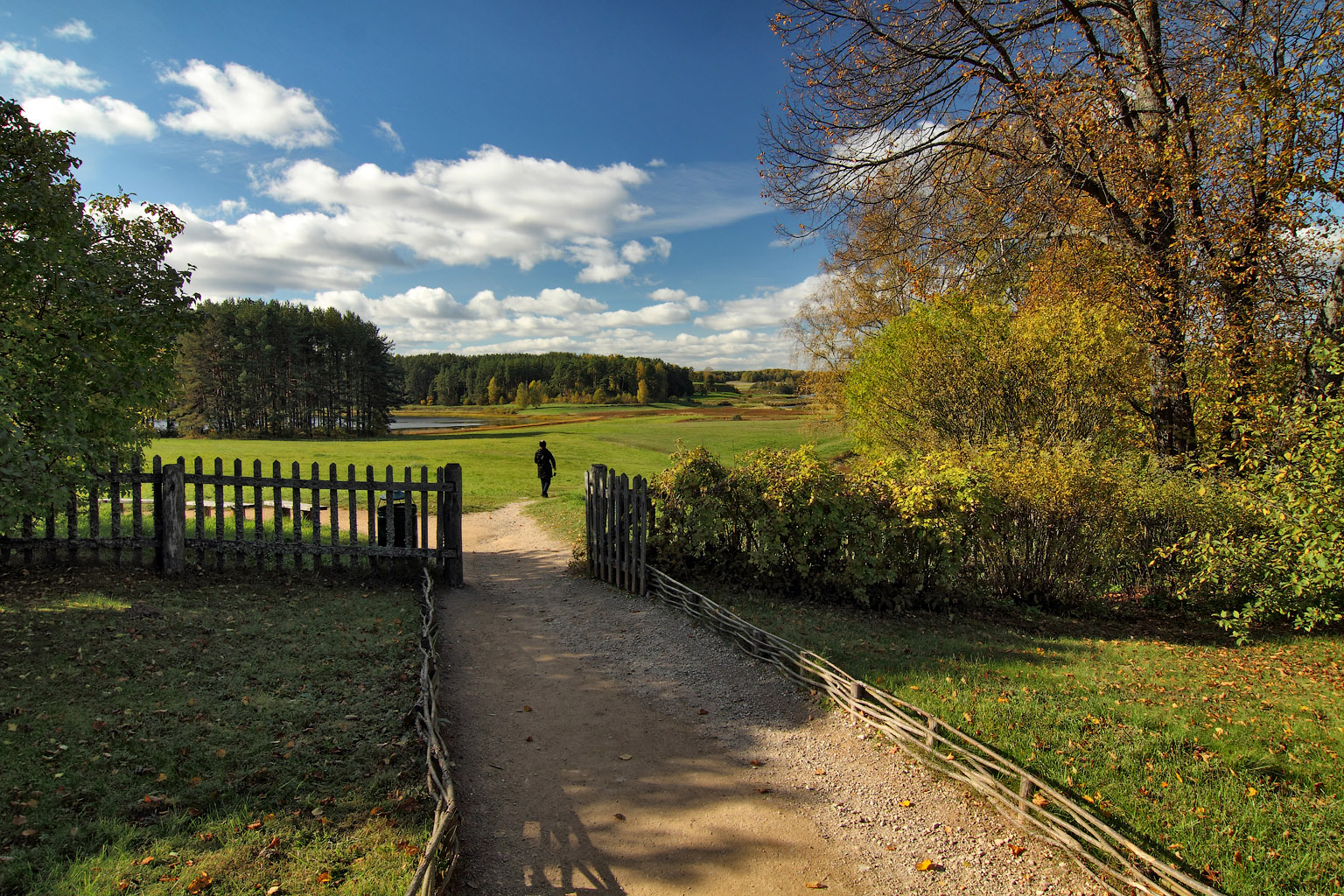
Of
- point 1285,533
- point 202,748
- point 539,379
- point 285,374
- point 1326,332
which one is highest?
point 539,379

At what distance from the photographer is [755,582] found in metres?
9.09

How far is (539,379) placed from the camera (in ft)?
430

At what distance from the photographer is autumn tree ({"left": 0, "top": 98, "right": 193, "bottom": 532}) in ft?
18.7

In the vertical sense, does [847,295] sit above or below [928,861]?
→ above

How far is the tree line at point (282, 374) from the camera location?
55875 millimetres

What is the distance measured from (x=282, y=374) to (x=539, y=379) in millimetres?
71624

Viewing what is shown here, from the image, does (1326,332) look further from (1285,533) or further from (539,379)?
(539,379)

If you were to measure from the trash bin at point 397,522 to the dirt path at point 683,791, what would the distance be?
269 centimetres

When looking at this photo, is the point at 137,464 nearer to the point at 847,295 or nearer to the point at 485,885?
the point at 485,885

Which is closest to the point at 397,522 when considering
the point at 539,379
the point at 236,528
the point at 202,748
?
the point at 236,528

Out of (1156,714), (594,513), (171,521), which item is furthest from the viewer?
(594,513)

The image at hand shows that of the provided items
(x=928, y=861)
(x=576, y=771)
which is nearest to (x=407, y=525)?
(x=576, y=771)

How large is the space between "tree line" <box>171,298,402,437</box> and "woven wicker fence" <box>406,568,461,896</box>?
59362 millimetres

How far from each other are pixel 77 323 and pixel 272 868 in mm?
6687
